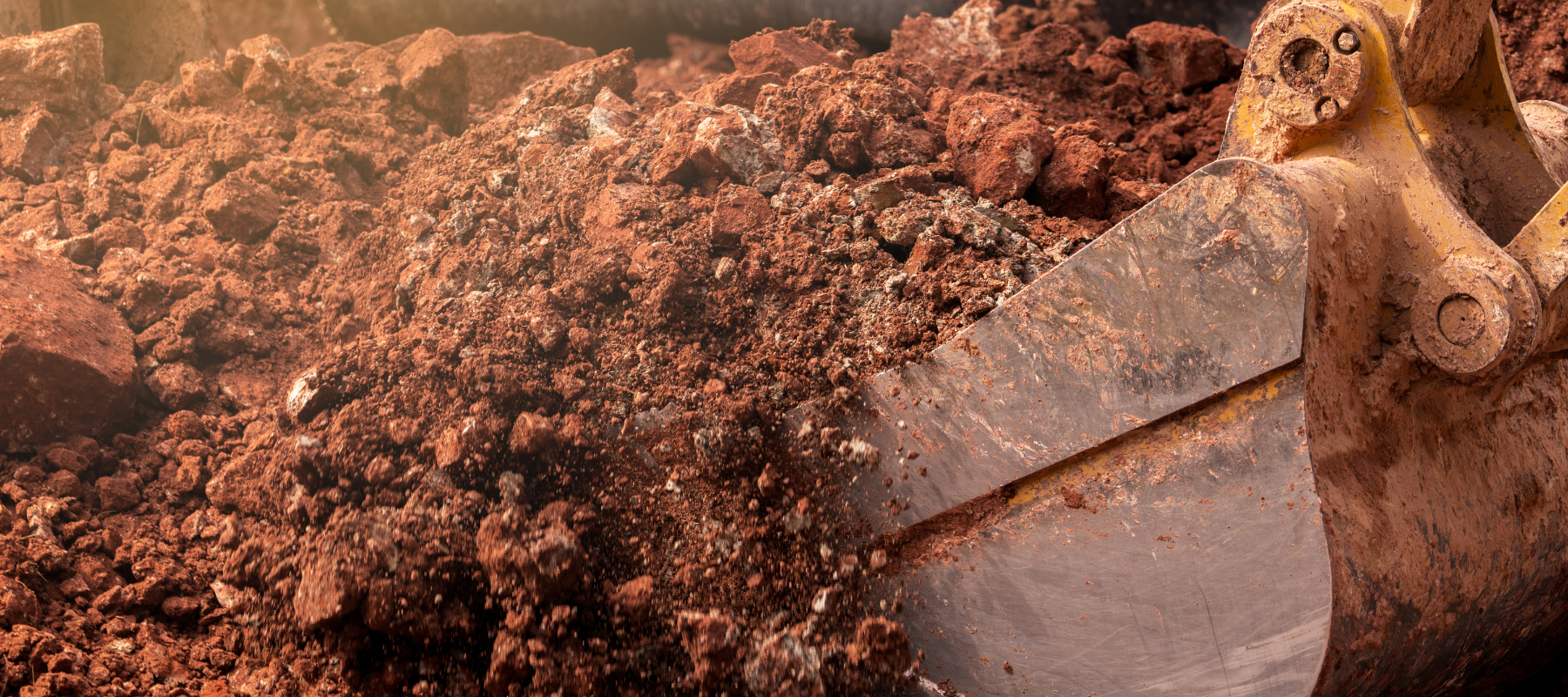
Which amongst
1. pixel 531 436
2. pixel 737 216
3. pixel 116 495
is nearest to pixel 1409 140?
pixel 737 216

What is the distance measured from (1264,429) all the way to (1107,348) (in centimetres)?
27

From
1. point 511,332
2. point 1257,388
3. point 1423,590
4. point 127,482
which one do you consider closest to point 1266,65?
point 1257,388

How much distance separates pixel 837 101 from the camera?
212 cm

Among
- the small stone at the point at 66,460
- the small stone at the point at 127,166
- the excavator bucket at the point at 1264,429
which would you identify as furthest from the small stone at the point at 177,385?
the excavator bucket at the point at 1264,429

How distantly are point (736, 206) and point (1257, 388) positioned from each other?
1.20 meters

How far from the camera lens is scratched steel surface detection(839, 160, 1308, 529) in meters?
1.25

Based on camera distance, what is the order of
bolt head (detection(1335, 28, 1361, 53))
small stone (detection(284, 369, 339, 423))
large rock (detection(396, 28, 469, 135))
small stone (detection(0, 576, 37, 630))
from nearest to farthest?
bolt head (detection(1335, 28, 1361, 53))
small stone (detection(0, 576, 37, 630))
small stone (detection(284, 369, 339, 423))
large rock (detection(396, 28, 469, 135))

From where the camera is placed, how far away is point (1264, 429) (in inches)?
50.0

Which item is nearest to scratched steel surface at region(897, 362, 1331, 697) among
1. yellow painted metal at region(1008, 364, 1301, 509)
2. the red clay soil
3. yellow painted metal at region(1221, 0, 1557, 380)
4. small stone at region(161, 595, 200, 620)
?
yellow painted metal at region(1008, 364, 1301, 509)

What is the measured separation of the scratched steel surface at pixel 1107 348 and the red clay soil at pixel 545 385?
0.11m

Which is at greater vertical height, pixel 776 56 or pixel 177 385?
pixel 776 56

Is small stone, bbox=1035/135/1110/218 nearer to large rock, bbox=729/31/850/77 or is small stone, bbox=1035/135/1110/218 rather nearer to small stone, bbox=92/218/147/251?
large rock, bbox=729/31/850/77

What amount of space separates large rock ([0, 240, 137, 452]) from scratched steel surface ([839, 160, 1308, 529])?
2054 millimetres

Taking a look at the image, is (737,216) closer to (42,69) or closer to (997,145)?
(997,145)
